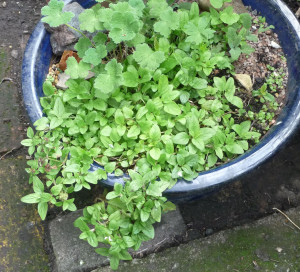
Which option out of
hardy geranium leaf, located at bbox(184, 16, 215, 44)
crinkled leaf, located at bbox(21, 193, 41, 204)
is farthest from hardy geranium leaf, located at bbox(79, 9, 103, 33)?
crinkled leaf, located at bbox(21, 193, 41, 204)

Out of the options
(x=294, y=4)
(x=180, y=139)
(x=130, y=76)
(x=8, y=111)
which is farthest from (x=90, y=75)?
(x=294, y=4)

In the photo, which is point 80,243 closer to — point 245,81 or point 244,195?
point 244,195

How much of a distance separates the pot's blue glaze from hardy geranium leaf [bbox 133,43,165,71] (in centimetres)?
43

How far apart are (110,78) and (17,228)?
3.33 feet

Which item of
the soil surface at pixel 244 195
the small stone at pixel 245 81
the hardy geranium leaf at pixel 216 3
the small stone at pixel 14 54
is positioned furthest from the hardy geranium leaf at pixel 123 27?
the small stone at pixel 14 54

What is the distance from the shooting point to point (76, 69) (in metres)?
1.54

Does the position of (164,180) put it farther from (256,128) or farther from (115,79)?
(256,128)

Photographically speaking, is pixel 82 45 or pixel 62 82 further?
pixel 62 82

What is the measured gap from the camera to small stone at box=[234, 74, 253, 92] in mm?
1764

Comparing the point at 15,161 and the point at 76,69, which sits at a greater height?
the point at 76,69

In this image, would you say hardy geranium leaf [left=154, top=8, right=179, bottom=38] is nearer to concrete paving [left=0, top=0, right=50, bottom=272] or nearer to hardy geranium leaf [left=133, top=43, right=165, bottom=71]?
hardy geranium leaf [left=133, top=43, right=165, bottom=71]

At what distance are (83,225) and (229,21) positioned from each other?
103 cm

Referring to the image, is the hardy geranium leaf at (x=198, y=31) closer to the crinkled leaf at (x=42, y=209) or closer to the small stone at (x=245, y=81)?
the small stone at (x=245, y=81)

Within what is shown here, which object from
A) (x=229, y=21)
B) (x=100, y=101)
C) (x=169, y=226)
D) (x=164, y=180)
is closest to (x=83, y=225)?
(x=164, y=180)
